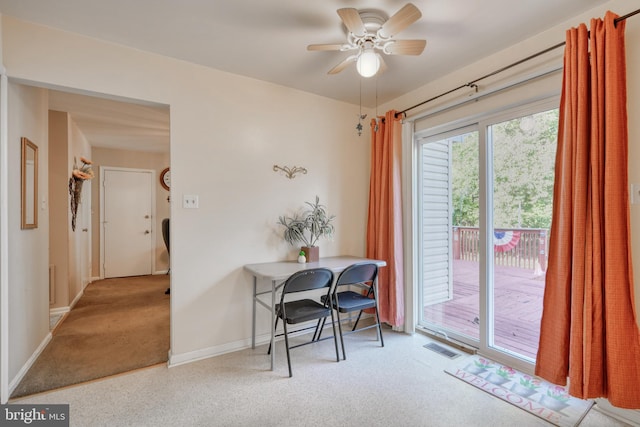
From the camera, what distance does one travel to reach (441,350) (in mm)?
2662

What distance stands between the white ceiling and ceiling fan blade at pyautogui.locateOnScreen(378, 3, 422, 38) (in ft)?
0.62

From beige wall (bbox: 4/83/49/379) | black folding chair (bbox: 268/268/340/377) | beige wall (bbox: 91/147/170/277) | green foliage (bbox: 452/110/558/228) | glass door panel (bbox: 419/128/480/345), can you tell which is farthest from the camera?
beige wall (bbox: 91/147/170/277)

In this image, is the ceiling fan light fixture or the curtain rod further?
the ceiling fan light fixture

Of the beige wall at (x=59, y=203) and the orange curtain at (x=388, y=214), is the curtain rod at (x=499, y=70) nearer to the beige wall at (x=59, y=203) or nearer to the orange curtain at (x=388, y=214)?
the orange curtain at (x=388, y=214)

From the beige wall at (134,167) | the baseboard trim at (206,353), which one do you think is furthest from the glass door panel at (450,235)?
the beige wall at (134,167)

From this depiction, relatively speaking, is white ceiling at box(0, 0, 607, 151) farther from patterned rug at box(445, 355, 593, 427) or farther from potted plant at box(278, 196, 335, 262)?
patterned rug at box(445, 355, 593, 427)

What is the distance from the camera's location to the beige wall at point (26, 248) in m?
2.04

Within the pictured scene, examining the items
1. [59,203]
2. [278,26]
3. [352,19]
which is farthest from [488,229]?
[59,203]

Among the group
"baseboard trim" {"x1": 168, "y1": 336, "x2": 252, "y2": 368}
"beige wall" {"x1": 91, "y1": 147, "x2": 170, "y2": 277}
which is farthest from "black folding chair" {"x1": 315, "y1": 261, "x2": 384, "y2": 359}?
"beige wall" {"x1": 91, "y1": 147, "x2": 170, "y2": 277}

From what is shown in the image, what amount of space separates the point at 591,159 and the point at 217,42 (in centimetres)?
258

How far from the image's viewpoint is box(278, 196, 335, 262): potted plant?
9.64 feet

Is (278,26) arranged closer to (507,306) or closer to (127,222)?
(507,306)

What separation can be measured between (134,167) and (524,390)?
21.5 ft

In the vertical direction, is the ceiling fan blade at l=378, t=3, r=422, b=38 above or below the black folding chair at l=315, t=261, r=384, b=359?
above
